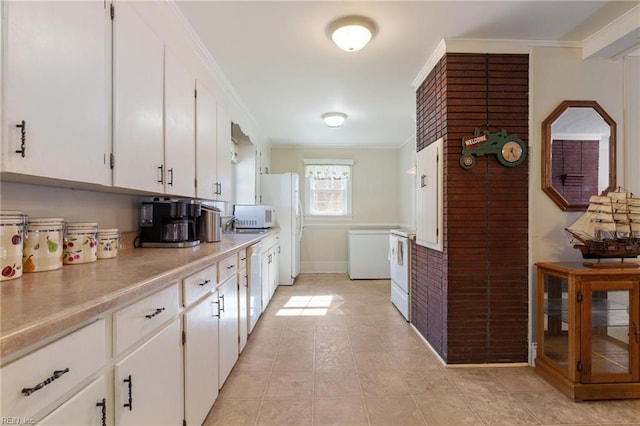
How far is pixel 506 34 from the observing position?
221 cm

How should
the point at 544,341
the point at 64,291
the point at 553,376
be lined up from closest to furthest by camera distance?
the point at 64,291, the point at 553,376, the point at 544,341

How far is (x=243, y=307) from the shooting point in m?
2.45

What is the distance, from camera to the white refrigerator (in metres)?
4.83

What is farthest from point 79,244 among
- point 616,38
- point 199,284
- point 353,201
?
point 353,201

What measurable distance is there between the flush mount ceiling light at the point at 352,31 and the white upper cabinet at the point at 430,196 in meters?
0.96

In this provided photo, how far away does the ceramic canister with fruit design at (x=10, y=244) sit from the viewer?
0.97m

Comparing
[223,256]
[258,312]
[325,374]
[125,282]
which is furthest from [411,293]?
[125,282]

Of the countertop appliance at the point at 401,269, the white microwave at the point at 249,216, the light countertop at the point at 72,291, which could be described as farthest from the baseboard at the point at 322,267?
the light countertop at the point at 72,291

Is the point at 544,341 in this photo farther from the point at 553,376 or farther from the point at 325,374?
the point at 325,374

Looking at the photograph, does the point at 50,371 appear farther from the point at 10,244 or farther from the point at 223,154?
the point at 223,154

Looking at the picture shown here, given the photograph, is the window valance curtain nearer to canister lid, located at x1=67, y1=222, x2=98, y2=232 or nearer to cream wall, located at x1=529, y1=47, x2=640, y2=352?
cream wall, located at x1=529, y1=47, x2=640, y2=352

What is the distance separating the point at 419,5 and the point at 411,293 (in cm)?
251

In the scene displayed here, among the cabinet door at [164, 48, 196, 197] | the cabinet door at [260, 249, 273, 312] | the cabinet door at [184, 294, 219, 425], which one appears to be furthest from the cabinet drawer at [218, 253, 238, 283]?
the cabinet door at [260, 249, 273, 312]

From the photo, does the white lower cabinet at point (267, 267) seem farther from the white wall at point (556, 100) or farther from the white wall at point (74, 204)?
the white wall at point (556, 100)
